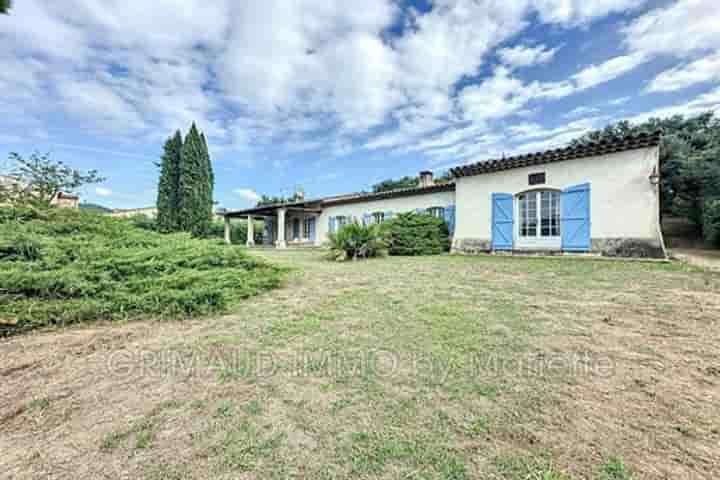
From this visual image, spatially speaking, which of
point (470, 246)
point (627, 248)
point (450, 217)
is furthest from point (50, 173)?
point (627, 248)

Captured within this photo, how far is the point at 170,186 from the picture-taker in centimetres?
1371

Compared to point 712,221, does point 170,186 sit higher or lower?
higher

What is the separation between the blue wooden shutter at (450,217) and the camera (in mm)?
11488

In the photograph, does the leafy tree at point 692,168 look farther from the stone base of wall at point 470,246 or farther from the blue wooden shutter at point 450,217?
the stone base of wall at point 470,246

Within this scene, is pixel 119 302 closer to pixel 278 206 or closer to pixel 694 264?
pixel 694 264

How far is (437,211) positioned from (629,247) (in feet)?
20.5

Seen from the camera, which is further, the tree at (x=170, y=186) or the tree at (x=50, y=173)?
the tree at (x=50, y=173)

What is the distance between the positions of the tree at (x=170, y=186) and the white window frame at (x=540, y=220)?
48.3ft

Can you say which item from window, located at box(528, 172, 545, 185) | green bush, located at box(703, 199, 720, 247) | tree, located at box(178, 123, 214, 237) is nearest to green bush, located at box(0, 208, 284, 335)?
window, located at box(528, 172, 545, 185)

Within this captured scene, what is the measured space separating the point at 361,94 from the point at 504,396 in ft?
41.5

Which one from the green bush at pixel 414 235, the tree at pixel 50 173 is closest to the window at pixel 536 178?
the green bush at pixel 414 235

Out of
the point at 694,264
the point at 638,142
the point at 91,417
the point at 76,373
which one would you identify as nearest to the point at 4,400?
the point at 76,373

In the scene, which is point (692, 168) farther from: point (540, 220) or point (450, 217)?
point (450, 217)

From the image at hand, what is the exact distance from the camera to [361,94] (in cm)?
1215
